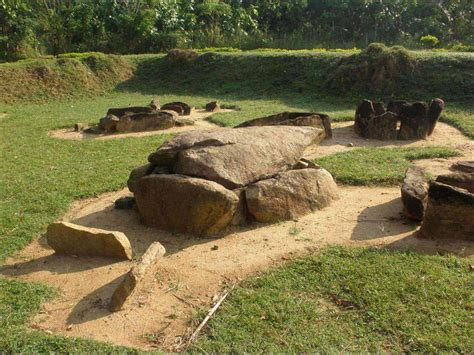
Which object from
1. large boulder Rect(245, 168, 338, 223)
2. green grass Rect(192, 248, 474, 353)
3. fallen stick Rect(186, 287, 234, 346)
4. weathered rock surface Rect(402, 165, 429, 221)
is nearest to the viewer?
green grass Rect(192, 248, 474, 353)

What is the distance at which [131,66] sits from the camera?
68.9 feet

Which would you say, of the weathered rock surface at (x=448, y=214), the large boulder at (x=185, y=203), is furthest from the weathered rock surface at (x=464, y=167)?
the large boulder at (x=185, y=203)

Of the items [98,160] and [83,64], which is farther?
[83,64]

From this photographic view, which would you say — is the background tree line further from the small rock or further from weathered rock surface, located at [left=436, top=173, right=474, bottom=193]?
weathered rock surface, located at [left=436, top=173, right=474, bottom=193]

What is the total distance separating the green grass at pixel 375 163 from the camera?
24.7ft

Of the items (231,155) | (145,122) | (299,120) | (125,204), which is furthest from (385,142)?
(125,204)

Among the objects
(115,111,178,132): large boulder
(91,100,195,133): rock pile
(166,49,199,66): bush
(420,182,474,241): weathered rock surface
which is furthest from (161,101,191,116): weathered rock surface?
(420,182,474,241): weathered rock surface

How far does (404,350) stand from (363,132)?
7.63 meters

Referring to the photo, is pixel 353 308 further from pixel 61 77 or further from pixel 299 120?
→ pixel 61 77

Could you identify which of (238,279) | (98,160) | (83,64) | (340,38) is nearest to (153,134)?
(98,160)

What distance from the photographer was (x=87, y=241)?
527cm

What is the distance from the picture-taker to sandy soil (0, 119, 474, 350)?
13.7ft

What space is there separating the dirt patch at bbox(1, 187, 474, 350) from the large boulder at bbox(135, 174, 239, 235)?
141 mm

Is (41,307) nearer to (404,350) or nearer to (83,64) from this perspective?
(404,350)
